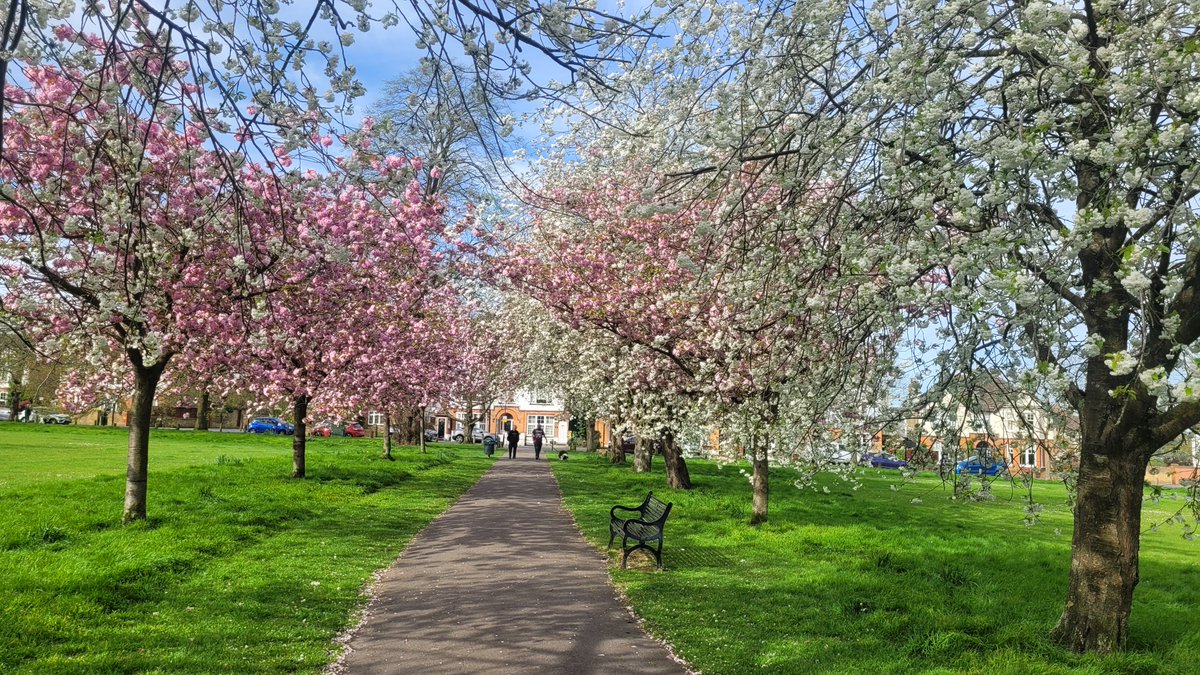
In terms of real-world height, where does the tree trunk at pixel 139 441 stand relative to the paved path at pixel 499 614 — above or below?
above

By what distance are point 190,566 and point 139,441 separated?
3.84m

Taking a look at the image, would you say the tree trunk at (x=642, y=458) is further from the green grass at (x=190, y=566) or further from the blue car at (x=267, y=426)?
the blue car at (x=267, y=426)

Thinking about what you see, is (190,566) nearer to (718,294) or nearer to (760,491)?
(718,294)

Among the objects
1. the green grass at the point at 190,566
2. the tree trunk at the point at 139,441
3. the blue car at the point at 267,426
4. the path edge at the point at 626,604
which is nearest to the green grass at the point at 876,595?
the path edge at the point at 626,604

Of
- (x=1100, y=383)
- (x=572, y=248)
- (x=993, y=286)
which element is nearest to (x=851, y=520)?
(x=572, y=248)

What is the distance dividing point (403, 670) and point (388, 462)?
22.3 metres

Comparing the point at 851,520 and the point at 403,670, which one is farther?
the point at 851,520

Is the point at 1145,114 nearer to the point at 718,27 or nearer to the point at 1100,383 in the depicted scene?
the point at 1100,383

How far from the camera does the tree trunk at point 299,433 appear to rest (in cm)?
1958

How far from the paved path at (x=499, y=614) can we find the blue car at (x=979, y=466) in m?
3.19

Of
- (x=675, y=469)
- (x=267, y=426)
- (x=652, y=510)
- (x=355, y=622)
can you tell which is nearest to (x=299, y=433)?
(x=675, y=469)

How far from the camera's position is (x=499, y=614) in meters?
7.67

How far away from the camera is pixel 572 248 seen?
1803 centimetres

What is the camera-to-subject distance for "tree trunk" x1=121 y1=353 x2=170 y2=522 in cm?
1191
